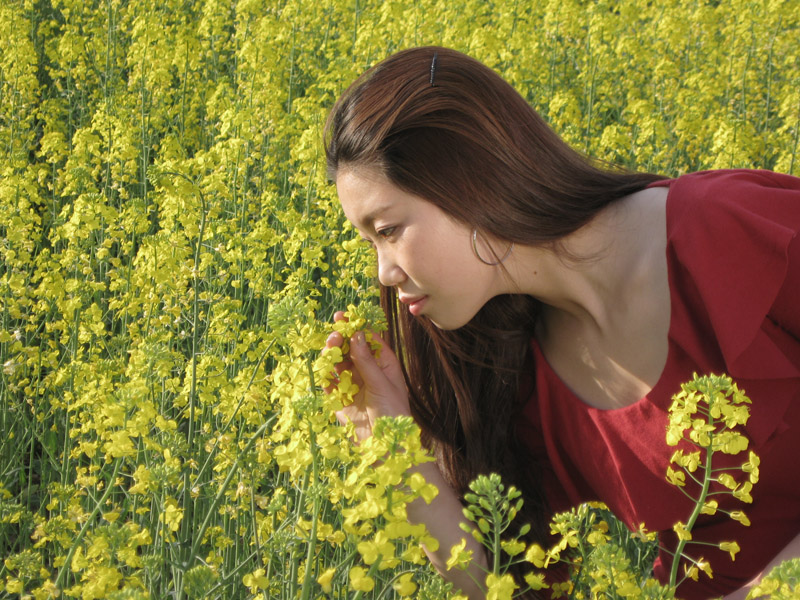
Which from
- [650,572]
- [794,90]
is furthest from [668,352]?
[794,90]

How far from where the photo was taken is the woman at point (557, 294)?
67.0 inches

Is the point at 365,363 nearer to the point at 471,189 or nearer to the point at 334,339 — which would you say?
the point at 334,339

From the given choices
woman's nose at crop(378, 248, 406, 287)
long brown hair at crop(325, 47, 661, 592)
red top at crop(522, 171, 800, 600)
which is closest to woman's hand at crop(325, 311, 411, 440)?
woman's nose at crop(378, 248, 406, 287)

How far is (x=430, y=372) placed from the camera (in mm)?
2072

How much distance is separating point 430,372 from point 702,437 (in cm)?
89

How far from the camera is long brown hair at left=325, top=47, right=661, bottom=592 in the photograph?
5.59 ft

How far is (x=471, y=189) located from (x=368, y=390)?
0.42 meters

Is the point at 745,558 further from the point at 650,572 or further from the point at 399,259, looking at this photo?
the point at 399,259

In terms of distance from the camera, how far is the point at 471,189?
5.65ft

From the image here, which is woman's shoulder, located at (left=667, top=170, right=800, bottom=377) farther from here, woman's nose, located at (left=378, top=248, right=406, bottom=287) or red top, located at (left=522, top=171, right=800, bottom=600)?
woman's nose, located at (left=378, top=248, right=406, bottom=287)

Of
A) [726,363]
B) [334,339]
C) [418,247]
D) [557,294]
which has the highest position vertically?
[418,247]

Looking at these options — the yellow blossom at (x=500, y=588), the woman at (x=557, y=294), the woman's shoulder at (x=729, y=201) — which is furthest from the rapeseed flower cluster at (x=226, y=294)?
the woman's shoulder at (x=729, y=201)

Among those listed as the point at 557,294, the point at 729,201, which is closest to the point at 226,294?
the point at 557,294

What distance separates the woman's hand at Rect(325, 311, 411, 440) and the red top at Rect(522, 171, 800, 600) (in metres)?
0.47
